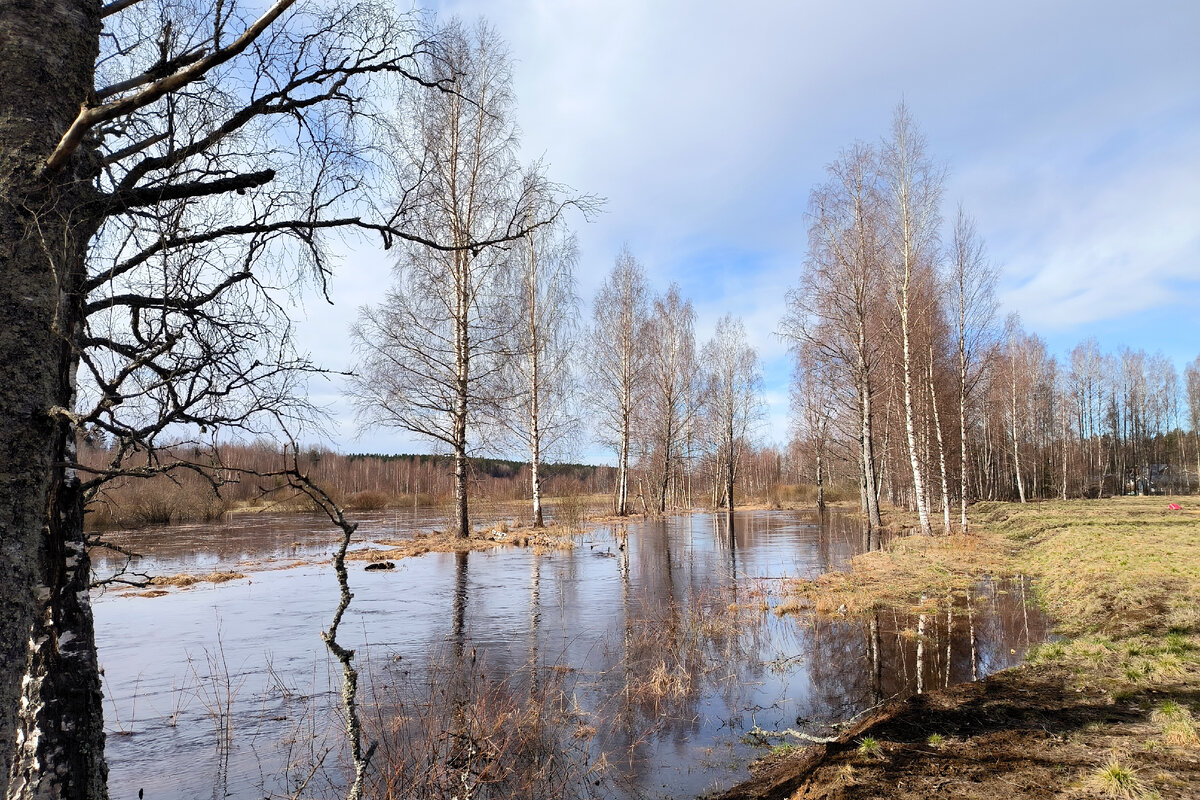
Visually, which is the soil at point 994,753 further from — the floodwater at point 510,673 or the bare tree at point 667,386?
the bare tree at point 667,386

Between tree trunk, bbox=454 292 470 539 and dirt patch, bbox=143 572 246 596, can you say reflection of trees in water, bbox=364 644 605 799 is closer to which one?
dirt patch, bbox=143 572 246 596

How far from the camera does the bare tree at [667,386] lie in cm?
3553

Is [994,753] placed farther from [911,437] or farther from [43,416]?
[911,437]

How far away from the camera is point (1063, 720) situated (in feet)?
17.4

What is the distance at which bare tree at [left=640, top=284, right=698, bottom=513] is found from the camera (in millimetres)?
35531

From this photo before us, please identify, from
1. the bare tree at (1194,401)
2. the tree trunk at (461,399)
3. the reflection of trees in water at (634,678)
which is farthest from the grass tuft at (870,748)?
the bare tree at (1194,401)

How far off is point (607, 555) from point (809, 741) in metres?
12.3

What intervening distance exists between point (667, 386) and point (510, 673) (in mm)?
29588

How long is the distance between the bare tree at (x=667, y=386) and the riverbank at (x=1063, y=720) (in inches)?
957

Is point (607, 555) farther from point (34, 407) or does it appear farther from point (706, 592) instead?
point (34, 407)

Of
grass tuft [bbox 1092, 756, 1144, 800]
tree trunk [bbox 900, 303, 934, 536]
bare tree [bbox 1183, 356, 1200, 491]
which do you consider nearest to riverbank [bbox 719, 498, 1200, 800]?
grass tuft [bbox 1092, 756, 1144, 800]

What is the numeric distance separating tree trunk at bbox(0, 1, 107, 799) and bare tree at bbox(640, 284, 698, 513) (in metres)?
32.1

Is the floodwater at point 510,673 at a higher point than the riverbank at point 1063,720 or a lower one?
lower

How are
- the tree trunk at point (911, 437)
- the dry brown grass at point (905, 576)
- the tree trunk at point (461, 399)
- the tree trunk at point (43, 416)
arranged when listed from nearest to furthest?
the tree trunk at point (43, 416)
the dry brown grass at point (905, 576)
the tree trunk at point (461, 399)
the tree trunk at point (911, 437)
